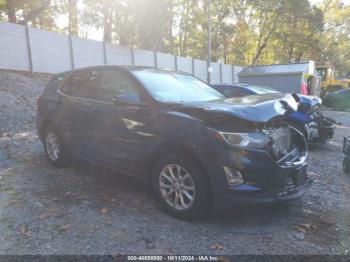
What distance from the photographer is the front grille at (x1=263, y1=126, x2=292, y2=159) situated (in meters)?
3.27

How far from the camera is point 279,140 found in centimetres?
348

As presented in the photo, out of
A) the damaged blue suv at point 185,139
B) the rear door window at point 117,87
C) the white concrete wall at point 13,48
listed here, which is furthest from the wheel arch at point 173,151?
the white concrete wall at point 13,48

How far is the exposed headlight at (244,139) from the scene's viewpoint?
3.08 meters

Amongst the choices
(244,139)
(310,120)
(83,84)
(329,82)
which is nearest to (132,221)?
(244,139)

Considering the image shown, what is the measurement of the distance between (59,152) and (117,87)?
5.60 ft

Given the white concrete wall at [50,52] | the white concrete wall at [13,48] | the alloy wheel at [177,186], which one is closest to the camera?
the alloy wheel at [177,186]

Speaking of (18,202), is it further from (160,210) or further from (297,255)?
(297,255)

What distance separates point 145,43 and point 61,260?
19.6 metres

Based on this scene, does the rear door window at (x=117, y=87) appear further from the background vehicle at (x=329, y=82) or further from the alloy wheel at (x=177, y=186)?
the background vehicle at (x=329, y=82)

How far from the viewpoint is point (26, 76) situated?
12.7 m

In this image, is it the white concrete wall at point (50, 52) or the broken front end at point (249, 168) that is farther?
the white concrete wall at point (50, 52)

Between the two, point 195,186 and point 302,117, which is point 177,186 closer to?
point 195,186

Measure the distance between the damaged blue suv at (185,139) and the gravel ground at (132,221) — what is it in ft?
1.13

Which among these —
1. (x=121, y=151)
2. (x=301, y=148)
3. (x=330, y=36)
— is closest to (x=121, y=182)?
(x=121, y=151)
